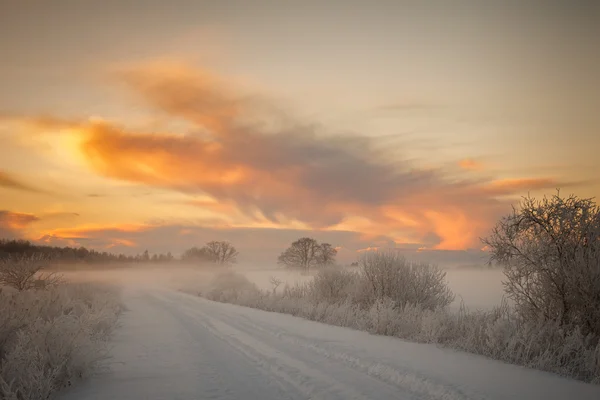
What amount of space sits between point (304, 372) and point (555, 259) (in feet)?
21.2

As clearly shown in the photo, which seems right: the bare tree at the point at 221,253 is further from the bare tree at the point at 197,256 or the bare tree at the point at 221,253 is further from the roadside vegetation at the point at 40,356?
the roadside vegetation at the point at 40,356

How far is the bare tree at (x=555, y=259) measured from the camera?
25.0 feet

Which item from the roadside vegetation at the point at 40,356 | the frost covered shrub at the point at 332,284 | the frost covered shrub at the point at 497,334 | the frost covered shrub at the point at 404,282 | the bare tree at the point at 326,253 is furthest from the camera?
the bare tree at the point at 326,253

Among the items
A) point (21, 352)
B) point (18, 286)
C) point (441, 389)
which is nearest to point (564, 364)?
point (441, 389)

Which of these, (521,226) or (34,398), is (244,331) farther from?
(521,226)

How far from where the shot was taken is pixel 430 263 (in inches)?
611

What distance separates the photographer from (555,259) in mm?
8328

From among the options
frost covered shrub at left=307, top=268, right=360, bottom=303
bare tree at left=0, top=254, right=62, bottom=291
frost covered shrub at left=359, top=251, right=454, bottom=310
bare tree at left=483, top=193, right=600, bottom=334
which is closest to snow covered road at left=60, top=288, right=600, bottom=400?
bare tree at left=483, top=193, right=600, bottom=334

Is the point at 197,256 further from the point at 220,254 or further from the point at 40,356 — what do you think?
the point at 40,356

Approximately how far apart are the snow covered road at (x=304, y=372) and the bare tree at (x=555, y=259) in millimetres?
2226

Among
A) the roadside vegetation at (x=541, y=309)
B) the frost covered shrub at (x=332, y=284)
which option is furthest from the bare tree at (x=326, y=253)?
the roadside vegetation at (x=541, y=309)

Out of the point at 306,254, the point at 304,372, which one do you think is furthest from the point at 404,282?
the point at 306,254

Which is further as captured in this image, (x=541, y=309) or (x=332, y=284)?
(x=332, y=284)

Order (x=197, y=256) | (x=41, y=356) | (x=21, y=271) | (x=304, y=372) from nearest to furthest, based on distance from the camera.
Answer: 1. (x=41, y=356)
2. (x=304, y=372)
3. (x=21, y=271)
4. (x=197, y=256)
